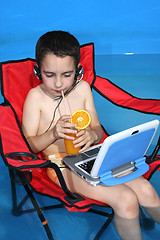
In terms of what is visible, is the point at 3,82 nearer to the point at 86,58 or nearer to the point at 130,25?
the point at 86,58

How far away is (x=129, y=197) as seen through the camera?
126cm

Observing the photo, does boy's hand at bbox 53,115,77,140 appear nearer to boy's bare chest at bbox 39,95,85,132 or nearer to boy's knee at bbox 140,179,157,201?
boy's bare chest at bbox 39,95,85,132

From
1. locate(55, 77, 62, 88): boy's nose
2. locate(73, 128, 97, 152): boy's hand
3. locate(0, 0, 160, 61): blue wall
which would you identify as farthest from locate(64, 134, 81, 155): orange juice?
locate(0, 0, 160, 61): blue wall

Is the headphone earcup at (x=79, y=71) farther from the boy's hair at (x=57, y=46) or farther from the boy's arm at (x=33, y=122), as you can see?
the boy's arm at (x=33, y=122)

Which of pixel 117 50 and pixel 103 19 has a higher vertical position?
pixel 103 19

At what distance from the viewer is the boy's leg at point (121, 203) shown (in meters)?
1.23

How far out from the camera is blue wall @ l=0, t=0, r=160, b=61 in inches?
211

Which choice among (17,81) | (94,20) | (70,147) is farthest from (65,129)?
(94,20)

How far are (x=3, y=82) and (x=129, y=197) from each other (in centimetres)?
84

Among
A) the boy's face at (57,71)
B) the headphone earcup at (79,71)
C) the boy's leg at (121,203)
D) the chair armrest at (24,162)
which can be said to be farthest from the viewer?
the headphone earcup at (79,71)

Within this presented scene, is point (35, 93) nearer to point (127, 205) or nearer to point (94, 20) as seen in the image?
point (127, 205)

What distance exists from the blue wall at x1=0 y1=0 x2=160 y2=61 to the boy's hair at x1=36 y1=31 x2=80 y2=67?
13.2ft

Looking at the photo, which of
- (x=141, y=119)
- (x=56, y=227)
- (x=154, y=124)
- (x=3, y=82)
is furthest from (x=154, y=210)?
(x=141, y=119)

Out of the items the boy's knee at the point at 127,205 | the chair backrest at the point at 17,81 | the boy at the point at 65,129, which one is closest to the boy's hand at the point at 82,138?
the boy at the point at 65,129
